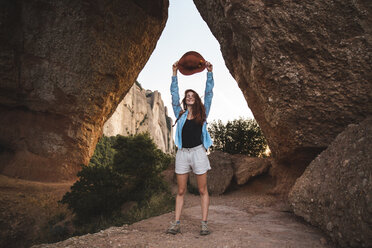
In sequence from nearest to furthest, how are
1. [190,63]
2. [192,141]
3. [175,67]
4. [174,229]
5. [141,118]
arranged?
[174,229], [192,141], [175,67], [190,63], [141,118]

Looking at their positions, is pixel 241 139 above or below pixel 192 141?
above

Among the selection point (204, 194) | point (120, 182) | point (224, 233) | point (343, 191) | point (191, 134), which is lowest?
point (224, 233)

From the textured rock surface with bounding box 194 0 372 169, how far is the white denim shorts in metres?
2.37

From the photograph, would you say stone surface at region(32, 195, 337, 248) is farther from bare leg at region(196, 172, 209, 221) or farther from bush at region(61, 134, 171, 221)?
bush at region(61, 134, 171, 221)

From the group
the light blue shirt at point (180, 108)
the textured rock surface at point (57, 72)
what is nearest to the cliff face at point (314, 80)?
the light blue shirt at point (180, 108)

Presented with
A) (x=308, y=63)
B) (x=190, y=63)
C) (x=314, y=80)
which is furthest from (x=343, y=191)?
(x=190, y=63)

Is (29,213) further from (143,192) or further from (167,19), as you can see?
(167,19)

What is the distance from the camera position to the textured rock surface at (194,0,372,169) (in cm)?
379

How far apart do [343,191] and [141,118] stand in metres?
42.2

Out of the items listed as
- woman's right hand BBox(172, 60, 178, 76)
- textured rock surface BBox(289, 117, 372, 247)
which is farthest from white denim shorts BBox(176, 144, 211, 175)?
textured rock surface BBox(289, 117, 372, 247)

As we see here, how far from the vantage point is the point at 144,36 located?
1137 cm

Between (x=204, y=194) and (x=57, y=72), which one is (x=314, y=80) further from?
(x=57, y=72)

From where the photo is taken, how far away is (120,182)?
7344 mm

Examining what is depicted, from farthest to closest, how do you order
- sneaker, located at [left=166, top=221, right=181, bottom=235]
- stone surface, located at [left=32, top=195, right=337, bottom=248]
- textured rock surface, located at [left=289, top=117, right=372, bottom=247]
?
sneaker, located at [left=166, top=221, right=181, bottom=235] → stone surface, located at [left=32, top=195, right=337, bottom=248] → textured rock surface, located at [left=289, top=117, right=372, bottom=247]
